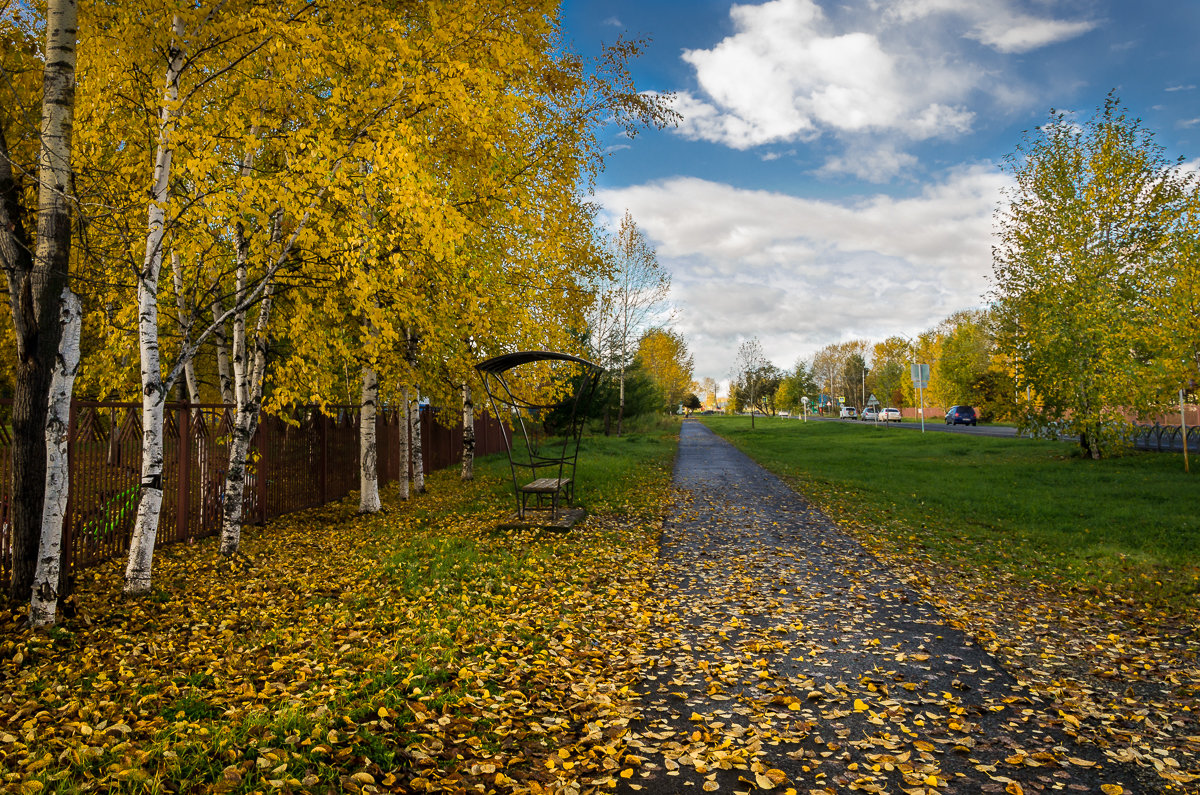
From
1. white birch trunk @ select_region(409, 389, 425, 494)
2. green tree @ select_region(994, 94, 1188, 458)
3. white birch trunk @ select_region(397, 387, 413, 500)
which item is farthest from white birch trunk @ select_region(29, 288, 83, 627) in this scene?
green tree @ select_region(994, 94, 1188, 458)

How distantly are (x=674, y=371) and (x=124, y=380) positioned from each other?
5859 centimetres

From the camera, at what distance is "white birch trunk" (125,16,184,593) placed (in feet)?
19.8

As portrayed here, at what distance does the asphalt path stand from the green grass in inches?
101

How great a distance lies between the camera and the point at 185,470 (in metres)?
8.55

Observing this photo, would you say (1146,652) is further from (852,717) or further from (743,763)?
(743,763)

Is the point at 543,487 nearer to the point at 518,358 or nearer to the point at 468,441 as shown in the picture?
the point at 518,358

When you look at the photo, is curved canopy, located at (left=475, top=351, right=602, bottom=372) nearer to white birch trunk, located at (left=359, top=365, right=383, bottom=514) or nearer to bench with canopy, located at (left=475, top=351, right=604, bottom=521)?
bench with canopy, located at (left=475, top=351, right=604, bottom=521)

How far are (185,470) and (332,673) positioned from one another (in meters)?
5.66

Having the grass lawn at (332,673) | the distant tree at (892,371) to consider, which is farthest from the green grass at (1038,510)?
the distant tree at (892,371)

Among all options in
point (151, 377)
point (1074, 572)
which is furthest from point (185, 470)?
point (1074, 572)

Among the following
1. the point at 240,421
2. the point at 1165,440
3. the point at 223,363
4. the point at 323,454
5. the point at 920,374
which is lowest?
the point at 1165,440

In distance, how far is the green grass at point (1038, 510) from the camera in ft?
25.7

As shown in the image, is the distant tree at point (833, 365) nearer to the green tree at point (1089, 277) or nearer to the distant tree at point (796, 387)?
the distant tree at point (796, 387)

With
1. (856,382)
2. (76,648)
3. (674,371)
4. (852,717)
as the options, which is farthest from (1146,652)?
(856,382)
